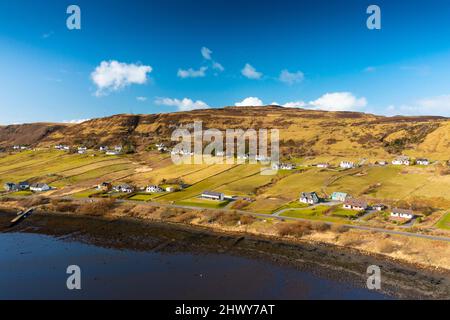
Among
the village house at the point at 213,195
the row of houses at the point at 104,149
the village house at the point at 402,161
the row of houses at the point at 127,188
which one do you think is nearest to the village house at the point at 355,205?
the village house at the point at 213,195

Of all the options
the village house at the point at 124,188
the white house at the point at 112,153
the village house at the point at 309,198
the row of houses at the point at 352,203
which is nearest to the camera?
the row of houses at the point at 352,203

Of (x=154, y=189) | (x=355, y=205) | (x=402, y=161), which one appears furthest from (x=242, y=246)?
(x=402, y=161)

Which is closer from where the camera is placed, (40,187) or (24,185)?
(40,187)

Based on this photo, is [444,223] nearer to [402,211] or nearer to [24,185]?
[402,211]

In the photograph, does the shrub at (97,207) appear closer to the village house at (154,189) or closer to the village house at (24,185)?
the village house at (154,189)

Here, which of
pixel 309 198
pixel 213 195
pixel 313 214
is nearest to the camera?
pixel 313 214
